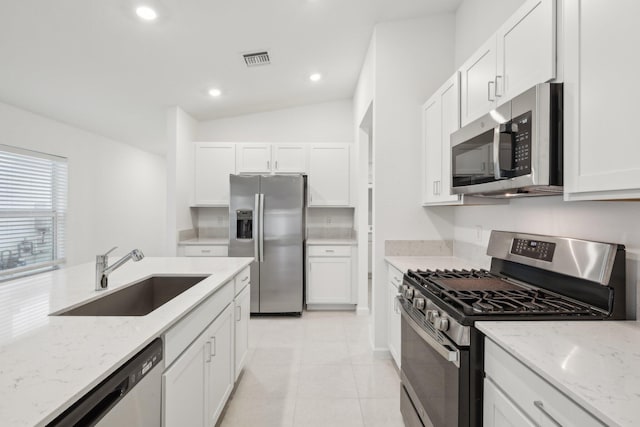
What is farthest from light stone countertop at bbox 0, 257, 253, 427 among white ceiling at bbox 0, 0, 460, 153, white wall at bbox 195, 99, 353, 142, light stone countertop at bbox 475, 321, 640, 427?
white wall at bbox 195, 99, 353, 142

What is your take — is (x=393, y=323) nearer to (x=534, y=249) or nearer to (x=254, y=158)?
(x=534, y=249)

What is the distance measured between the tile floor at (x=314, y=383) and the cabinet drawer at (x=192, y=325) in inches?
31.5

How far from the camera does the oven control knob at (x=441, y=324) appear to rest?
1.32 m

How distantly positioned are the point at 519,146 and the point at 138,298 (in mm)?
2158

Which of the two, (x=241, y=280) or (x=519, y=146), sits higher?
(x=519, y=146)

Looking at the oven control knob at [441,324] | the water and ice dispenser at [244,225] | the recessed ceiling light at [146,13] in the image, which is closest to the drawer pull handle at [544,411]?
the oven control knob at [441,324]

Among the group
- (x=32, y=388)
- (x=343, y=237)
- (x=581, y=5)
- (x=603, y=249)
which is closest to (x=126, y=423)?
(x=32, y=388)

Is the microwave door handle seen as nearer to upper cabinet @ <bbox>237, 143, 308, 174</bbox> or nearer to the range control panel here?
the range control panel

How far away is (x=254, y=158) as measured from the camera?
439 centimetres

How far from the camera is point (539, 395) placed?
0.89 m

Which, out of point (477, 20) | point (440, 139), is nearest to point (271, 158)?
point (440, 139)

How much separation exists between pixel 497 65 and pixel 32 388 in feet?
7.14

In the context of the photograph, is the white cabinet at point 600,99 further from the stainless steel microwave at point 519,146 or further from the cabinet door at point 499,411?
the cabinet door at point 499,411

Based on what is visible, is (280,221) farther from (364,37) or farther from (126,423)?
(126,423)
